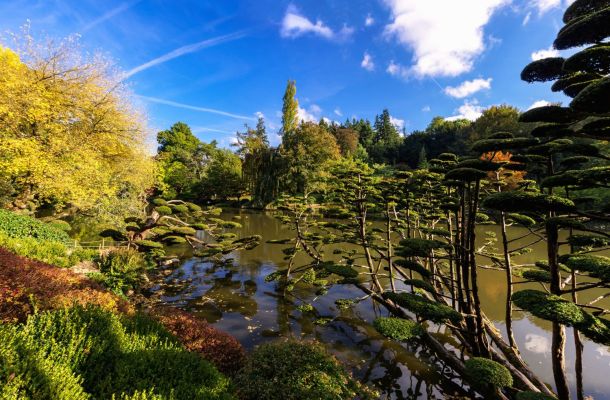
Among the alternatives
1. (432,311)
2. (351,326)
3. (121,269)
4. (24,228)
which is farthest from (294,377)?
(24,228)

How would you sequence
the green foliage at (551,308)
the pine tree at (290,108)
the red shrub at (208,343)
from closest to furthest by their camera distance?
the green foliage at (551,308)
the red shrub at (208,343)
the pine tree at (290,108)

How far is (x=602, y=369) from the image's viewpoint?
708 centimetres

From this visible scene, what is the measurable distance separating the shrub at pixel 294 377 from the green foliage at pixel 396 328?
100 cm

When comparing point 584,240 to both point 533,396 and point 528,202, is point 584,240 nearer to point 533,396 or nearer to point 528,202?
point 528,202

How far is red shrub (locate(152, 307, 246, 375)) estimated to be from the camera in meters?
5.15

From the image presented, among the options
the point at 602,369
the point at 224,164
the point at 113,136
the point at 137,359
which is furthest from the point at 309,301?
the point at 224,164

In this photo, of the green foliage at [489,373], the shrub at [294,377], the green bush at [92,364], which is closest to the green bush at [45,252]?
the green bush at [92,364]

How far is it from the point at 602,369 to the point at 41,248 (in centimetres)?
1630

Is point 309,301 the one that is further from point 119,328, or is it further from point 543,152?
point 543,152

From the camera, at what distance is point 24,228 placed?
11094 millimetres

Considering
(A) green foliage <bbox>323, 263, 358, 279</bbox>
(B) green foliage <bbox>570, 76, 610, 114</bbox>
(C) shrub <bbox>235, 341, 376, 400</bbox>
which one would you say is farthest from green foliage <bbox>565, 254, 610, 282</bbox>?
(A) green foliage <bbox>323, 263, 358, 279</bbox>

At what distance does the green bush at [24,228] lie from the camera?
34.4ft

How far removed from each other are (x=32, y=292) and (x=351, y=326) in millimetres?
7650

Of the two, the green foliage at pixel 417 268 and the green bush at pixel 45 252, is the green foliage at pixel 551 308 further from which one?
the green bush at pixel 45 252
